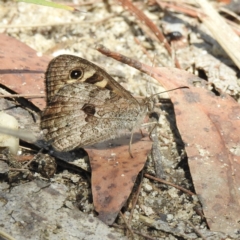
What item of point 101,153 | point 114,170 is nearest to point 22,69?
point 101,153

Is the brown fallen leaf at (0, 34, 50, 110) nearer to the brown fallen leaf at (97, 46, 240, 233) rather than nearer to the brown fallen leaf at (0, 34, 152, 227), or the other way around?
the brown fallen leaf at (0, 34, 152, 227)

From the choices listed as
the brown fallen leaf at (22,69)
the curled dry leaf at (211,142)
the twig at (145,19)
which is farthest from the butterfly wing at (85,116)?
the twig at (145,19)

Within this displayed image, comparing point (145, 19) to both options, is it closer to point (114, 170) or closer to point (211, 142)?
point (211, 142)

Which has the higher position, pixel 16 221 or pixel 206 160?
pixel 206 160

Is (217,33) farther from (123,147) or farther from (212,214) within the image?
(212,214)

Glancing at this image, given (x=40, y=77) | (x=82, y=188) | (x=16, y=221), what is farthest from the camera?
(x=40, y=77)

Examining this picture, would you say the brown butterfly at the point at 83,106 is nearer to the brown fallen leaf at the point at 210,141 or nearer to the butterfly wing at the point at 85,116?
the butterfly wing at the point at 85,116

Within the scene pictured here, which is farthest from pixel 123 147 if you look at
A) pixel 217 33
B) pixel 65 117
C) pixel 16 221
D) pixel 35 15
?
pixel 35 15
